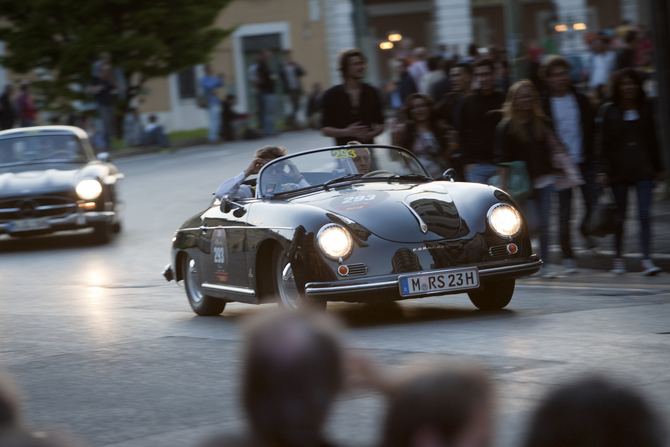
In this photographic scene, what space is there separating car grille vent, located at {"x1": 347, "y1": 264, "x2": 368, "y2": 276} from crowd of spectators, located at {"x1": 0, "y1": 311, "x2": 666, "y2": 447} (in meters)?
5.06

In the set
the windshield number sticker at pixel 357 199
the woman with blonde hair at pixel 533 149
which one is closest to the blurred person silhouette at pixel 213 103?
the woman with blonde hair at pixel 533 149

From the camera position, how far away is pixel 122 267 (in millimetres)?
12414

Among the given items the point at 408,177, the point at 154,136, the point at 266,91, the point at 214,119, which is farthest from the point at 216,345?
the point at 154,136

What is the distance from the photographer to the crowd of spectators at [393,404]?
1.81 metres

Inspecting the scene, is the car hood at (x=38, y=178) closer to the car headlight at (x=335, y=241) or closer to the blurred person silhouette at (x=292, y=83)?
the car headlight at (x=335, y=241)

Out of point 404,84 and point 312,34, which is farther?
point 312,34

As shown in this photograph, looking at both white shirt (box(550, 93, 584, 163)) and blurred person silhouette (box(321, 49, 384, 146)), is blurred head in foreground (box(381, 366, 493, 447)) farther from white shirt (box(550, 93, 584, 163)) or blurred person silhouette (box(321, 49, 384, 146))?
blurred person silhouette (box(321, 49, 384, 146))

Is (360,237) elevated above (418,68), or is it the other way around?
(418,68)

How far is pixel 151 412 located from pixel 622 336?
2870 mm

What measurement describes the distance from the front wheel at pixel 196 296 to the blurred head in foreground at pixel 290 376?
6.96m

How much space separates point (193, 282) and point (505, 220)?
2.93m

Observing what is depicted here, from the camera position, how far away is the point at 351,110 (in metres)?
10.9

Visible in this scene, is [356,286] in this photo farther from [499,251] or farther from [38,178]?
[38,178]

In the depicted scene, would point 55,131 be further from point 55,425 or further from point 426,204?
point 55,425
